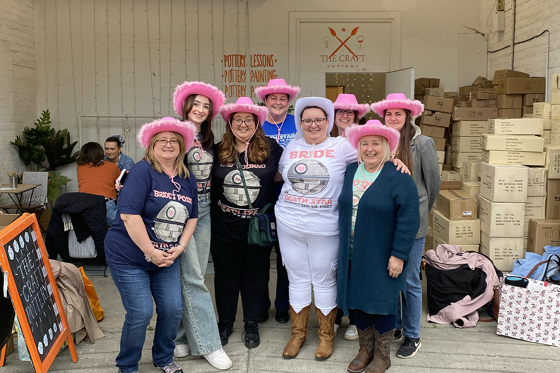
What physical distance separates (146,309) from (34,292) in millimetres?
662

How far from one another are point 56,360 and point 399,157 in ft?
7.92

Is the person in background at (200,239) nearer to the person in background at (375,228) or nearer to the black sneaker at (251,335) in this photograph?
the black sneaker at (251,335)

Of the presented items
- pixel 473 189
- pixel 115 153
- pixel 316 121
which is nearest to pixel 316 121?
pixel 316 121

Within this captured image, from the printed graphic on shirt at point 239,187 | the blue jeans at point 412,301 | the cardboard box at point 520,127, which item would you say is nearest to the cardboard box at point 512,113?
the cardboard box at point 520,127

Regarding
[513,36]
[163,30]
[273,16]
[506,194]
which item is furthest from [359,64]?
[506,194]

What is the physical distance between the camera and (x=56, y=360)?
3131mm

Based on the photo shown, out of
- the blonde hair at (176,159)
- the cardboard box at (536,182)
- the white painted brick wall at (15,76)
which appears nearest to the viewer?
the blonde hair at (176,159)

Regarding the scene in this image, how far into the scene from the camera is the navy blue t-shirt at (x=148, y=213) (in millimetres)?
2582

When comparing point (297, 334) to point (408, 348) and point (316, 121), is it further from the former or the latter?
point (316, 121)

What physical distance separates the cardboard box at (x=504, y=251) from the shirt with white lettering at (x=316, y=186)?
2.33 meters

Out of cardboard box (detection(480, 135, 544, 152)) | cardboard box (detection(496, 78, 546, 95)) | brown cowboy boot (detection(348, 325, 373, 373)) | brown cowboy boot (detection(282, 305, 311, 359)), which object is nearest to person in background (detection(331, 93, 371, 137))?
brown cowboy boot (detection(282, 305, 311, 359))

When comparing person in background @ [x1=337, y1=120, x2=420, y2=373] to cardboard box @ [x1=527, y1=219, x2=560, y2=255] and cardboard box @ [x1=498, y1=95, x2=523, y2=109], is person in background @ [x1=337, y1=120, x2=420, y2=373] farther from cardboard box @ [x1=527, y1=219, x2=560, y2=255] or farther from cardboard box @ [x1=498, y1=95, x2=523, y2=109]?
cardboard box @ [x1=498, y1=95, x2=523, y2=109]

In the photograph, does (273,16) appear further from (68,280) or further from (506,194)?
(68,280)

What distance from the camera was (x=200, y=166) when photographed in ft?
9.87
